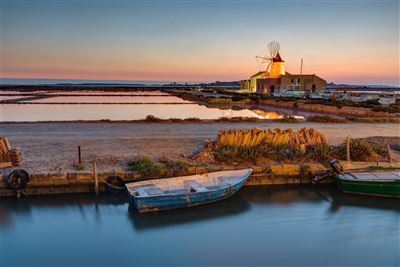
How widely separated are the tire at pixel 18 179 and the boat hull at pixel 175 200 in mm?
2587

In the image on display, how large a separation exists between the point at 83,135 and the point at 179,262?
933 centimetres

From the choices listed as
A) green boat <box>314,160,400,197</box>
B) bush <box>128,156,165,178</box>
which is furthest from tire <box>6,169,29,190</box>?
green boat <box>314,160,400,197</box>

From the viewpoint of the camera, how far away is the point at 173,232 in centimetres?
757

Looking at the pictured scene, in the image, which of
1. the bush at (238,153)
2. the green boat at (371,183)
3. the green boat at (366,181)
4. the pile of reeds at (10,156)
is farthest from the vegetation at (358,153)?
the pile of reeds at (10,156)

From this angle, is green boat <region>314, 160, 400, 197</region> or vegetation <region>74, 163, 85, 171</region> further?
vegetation <region>74, 163, 85, 171</region>

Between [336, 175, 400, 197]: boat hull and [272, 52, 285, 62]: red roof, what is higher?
[272, 52, 285, 62]: red roof

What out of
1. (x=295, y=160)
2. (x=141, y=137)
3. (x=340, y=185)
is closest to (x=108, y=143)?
(x=141, y=137)

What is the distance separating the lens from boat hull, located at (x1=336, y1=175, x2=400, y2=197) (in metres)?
8.89

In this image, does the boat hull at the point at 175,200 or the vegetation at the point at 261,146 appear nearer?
the boat hull at the point at 175,200

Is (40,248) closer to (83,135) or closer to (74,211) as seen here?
(74,211)

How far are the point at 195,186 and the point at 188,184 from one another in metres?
0.23

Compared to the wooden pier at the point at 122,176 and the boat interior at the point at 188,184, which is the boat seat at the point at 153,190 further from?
the wooden pier at the point at 122,176

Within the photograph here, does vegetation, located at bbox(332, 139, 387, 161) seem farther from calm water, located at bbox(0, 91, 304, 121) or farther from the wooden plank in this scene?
calm water, located at bbox(0, 91, 304, 121)

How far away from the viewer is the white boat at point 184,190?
7969 mm
